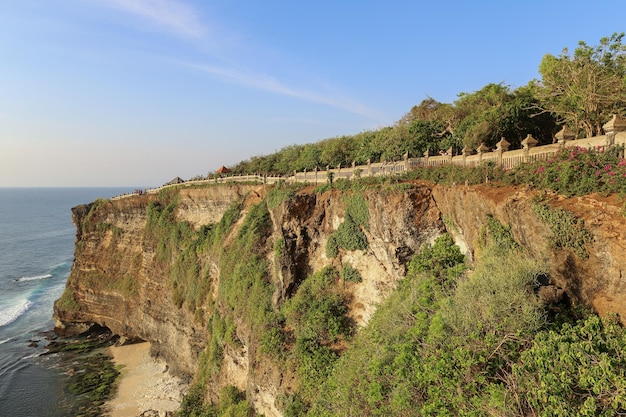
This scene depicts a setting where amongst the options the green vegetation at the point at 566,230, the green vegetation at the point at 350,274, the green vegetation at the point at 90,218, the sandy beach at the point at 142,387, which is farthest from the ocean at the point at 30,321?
the green vegetation at the point at 566,230

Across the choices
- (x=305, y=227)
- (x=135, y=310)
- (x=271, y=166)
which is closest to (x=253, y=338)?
(x=305, y=227)

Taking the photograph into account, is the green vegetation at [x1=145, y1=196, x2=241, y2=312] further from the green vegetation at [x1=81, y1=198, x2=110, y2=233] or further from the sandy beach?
the green vegetation at [x1=81, y1=198, x2=110, y2=233]

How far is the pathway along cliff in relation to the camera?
1159 centimetres

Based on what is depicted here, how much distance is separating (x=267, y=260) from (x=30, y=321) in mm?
38403

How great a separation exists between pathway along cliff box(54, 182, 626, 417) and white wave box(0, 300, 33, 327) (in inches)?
275

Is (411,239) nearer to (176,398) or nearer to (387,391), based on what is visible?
(387,391)

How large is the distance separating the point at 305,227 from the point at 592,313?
16279mm

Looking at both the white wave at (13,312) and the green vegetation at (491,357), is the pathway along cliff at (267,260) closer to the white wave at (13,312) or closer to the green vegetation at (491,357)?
the green vegetation at (491,357)

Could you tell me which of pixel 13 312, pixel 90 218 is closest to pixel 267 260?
pixel 90 218

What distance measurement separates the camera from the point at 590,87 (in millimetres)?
20312

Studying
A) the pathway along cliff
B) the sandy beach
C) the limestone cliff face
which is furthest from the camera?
the limestone cliff face

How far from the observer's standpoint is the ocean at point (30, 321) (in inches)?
1203

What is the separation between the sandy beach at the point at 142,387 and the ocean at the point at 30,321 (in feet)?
12.6

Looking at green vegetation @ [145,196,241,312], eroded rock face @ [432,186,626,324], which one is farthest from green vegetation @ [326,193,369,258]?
green vegetation @ [145,196,241,312]
